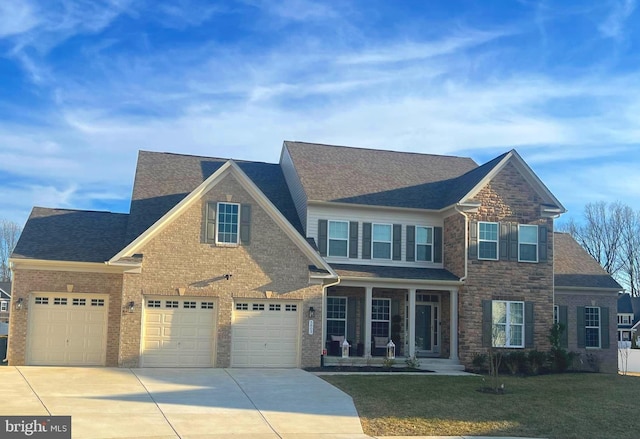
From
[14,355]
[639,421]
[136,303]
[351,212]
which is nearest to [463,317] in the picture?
[351,212]

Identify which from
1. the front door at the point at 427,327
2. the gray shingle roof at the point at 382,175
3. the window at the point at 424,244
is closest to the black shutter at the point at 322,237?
the gray shingle roof at the point at 382,175

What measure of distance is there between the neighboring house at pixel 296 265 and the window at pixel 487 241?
0.08 meters

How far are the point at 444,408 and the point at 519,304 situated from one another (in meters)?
10.2

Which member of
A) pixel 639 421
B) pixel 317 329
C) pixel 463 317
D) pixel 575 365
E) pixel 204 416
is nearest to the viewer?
pixel 204 416

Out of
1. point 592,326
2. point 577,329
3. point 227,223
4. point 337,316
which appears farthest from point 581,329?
point 227,223

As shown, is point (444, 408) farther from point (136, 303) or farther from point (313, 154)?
point (313, 154)

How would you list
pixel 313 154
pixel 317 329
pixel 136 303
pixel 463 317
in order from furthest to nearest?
1. pixel 313 154
2. pixel 463 317
3. pixel 317 329
4. pixel 136 303

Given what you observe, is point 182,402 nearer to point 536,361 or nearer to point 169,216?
point 169,216

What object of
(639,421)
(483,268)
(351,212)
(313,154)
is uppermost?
(313,154)

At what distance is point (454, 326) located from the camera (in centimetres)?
2538

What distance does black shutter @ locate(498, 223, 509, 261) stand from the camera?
84.2 ft

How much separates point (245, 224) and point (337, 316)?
6072 mm

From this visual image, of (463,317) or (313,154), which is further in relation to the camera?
(313,154)

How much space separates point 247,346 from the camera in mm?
22453
